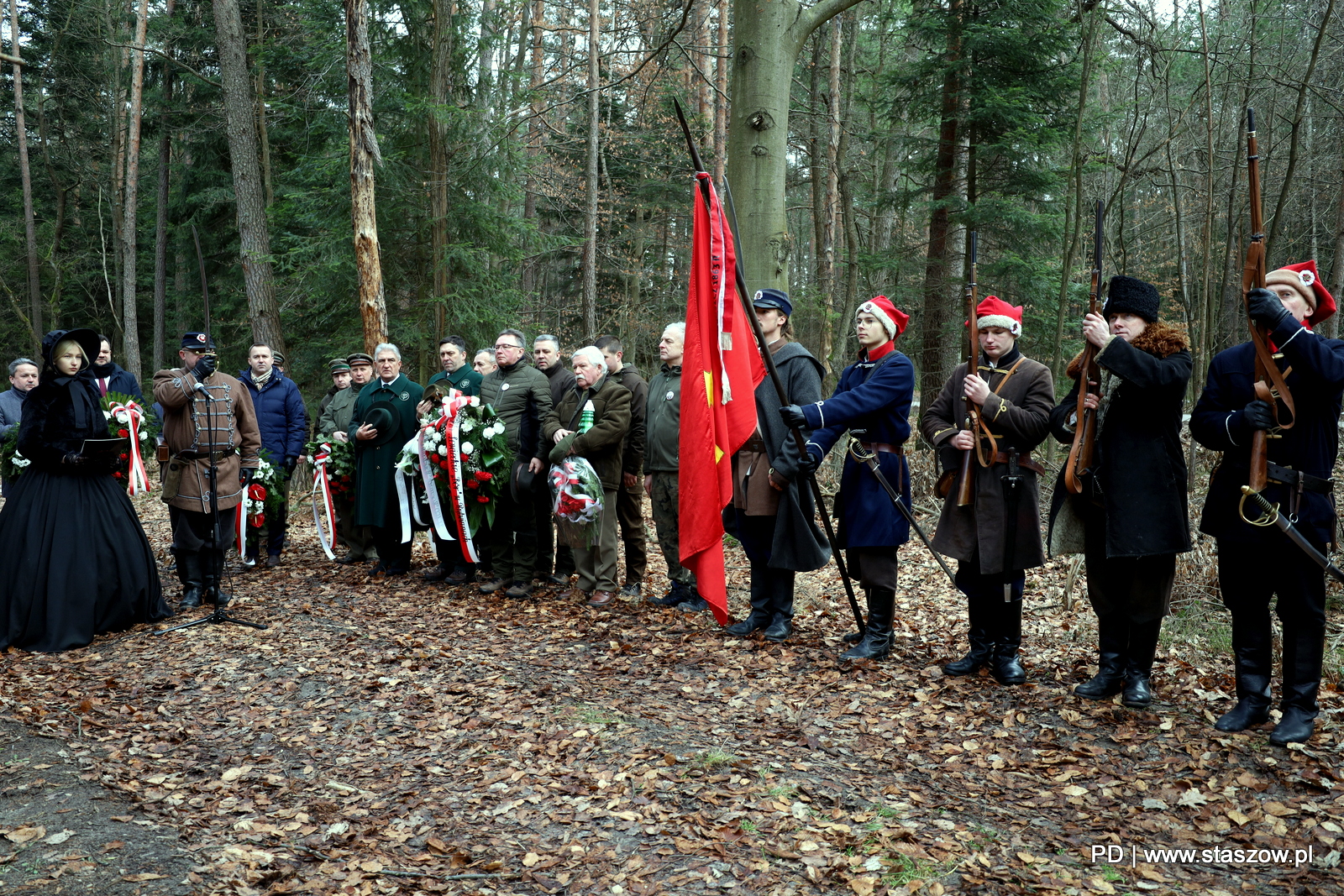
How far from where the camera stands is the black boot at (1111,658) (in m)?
4.88

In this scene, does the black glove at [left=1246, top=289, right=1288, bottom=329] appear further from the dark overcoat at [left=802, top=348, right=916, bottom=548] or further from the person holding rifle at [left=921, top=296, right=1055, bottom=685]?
the dark overcoat at [left=802, top=348, right=916, bottom=548]

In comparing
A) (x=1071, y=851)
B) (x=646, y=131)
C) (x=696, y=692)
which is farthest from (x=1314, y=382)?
(x=646, y=131)

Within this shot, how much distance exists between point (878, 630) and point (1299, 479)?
2.49 meters

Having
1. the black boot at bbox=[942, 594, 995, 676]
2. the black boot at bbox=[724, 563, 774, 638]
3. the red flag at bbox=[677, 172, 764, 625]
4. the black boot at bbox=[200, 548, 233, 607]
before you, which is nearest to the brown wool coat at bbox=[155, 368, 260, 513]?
the black boot at bbox=[200, 548, 233, 607]

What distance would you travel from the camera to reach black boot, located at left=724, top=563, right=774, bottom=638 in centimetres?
641

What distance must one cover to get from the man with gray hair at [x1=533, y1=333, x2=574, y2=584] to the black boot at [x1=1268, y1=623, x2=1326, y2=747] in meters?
5.25

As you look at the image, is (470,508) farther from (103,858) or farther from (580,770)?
(103,858)

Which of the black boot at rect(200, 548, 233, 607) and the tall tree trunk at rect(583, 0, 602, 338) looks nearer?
the black boot at rect(200, 548, 233, 607)

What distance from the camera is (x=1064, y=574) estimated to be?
840 centimetres

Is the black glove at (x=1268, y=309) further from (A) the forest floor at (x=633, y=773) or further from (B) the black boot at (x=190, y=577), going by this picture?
(B) the black boot at (x=190, y=577)

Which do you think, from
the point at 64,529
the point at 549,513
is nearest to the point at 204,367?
the point at 64,529

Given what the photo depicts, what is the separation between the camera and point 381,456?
28.1 feet

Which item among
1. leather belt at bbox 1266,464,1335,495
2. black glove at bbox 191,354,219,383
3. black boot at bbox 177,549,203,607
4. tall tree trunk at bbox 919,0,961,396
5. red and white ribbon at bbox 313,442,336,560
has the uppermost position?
tall tree trunk at bbox 919,0,961,396

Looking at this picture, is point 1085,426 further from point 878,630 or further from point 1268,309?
point 878,630
